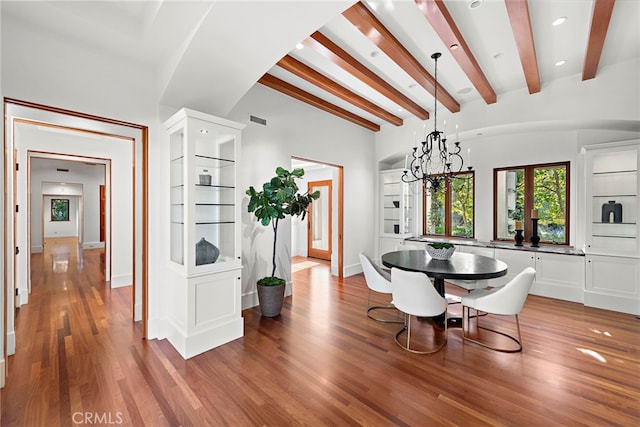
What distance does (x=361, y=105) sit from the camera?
470cm

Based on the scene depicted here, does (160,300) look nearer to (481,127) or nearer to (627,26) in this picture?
(481,127)

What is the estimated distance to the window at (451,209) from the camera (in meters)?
5.62

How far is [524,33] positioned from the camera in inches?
107

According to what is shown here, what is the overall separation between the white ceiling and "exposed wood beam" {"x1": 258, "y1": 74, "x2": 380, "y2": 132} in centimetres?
22

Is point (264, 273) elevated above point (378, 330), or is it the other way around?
point (264, 273)

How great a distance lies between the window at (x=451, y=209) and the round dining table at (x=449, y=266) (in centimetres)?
231

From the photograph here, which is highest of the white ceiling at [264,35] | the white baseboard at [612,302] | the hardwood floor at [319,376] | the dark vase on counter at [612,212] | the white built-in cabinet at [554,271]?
the white ceiling at [264,35]

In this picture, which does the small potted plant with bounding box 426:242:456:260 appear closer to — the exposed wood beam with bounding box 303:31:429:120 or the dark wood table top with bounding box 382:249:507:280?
the dark wood table top with bounding box 382:249:507:280

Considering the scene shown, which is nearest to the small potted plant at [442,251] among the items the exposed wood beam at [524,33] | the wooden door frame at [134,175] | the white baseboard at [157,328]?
the exposed wood beam at [524,33]

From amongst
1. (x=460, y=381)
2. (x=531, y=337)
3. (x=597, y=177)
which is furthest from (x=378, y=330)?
(x=597, y=177)

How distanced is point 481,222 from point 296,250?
5171 mm

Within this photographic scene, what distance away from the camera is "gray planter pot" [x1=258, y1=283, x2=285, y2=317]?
11.7 feet

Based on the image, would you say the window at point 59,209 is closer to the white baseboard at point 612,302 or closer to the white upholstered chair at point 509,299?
the white upholstered chair at point 509,299

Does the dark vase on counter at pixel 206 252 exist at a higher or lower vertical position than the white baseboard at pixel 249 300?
higher
